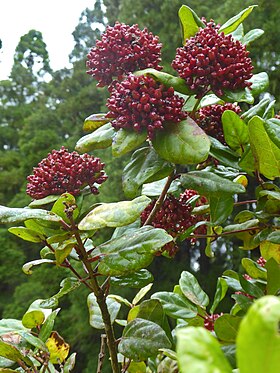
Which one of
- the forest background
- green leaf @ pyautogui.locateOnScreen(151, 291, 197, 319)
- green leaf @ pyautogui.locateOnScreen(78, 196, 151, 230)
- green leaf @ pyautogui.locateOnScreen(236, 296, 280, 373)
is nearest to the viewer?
green leaf @ pyautogui.locateOnScreen(236, 296, 280, 373)

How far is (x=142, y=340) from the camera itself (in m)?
0.48

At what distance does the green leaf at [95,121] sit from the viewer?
0.56m

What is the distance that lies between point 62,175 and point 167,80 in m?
0.15

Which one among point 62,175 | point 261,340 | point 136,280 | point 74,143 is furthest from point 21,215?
point 74,143

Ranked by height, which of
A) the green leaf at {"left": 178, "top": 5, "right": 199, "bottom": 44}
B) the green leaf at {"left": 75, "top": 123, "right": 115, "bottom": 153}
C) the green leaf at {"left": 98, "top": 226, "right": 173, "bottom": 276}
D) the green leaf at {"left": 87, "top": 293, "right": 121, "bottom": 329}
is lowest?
the green leaf at {"left": 87, "top": 293, "right": 121, "bottom": 329}

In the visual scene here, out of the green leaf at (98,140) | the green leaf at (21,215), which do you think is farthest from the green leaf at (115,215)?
the green leaf at (98,140)

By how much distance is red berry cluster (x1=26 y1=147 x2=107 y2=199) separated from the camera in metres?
0.45

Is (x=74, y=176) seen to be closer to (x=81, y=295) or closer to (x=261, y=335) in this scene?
(x=261, y=335)

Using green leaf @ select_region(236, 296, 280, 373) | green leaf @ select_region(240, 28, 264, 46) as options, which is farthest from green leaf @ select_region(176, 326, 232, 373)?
green leaf @ select_region(240, 28, 264, 46)

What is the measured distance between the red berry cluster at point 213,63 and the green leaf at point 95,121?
14cm

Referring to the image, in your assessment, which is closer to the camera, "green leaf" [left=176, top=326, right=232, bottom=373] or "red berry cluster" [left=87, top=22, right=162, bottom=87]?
"green leaf" [left=176, top=326, right=232, bottom=373]

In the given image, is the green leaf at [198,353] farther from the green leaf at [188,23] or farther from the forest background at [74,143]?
the forest background at [74,143]

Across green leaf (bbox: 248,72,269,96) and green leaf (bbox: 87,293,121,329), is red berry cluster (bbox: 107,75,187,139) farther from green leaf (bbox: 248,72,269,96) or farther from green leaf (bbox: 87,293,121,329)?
green leaf (bbox: 87,293,121,329)

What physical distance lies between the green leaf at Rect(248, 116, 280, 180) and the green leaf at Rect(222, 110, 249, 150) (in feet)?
0.13
